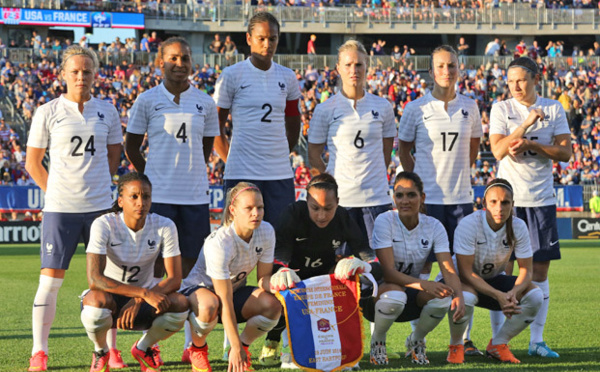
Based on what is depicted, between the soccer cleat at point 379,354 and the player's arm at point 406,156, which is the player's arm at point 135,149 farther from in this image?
the soccer cleat at point 379,354

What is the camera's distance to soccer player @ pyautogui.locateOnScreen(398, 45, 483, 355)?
7.36 m

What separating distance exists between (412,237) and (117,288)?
7.63ft

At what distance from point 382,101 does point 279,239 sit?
1.65 m

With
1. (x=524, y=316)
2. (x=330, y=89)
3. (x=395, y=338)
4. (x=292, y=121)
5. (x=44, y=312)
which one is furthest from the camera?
(x=330, y=89)

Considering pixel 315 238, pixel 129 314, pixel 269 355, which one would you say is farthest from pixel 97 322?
pixel 315 238

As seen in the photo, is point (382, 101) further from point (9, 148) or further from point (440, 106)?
point (9, 148)

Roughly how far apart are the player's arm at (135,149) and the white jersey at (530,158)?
3.01m

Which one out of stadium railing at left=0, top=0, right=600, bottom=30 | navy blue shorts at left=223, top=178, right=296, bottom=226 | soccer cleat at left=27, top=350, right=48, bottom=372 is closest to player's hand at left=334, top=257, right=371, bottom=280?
navy blue shorts at left=223, top=178, right=296, bottom=226

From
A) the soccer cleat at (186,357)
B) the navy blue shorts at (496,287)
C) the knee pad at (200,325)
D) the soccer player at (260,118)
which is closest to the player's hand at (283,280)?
the knee pad at (200,325)

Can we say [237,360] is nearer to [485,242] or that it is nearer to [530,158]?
[485,242]

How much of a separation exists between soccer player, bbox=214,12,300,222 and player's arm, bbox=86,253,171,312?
1554 mm

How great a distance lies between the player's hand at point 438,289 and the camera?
651cm

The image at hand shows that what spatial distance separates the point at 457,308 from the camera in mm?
6516

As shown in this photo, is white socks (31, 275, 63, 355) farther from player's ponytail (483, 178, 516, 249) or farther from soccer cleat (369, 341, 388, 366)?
player's ponytail (483, 178, 516, 249)
